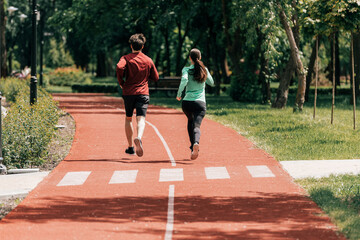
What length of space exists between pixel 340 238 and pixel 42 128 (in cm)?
777

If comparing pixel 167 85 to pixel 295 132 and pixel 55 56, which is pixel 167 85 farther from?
pixel 55 56

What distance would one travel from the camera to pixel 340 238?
23.7 feet

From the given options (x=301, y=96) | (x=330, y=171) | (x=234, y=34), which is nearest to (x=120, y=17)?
(x=234, y=34)

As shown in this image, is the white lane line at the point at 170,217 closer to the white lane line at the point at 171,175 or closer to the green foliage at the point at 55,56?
the white lane line at the point at 171,175

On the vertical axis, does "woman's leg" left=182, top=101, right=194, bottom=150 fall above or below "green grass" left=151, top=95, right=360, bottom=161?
above

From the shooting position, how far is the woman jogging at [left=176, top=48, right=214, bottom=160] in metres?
12.3

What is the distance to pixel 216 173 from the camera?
38.5 ft

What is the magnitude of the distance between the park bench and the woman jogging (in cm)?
2515

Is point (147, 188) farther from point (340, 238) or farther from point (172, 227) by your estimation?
point (340, 238)

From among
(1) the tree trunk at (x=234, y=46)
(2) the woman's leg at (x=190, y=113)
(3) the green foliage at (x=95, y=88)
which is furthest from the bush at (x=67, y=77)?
(2) the woman's leg at (x=190, y=113)

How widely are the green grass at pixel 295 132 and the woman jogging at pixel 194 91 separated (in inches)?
74.5

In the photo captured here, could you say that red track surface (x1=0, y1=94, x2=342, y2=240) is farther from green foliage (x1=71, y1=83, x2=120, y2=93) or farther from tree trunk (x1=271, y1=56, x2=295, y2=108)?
green foliage (x1=71, y1=83, x2=120, y2=93)

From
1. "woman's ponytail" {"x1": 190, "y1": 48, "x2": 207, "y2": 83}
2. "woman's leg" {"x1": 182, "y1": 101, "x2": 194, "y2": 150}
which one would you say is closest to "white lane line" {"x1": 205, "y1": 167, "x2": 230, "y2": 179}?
"woman's leg" {"x1": 182, "y1": 101, "x2": 194, "y2": 150}

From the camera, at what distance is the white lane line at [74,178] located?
1085 cm
